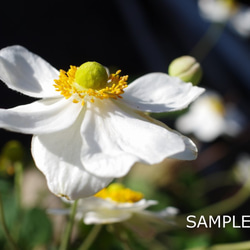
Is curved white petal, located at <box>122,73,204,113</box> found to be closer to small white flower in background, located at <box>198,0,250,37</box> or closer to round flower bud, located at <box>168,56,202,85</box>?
round flower bud, located at <box>168,56,202,85</box>

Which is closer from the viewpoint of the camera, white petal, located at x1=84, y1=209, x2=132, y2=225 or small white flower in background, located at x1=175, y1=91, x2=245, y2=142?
white petal, located at x1=84, y1=209, x2=132, y2=225

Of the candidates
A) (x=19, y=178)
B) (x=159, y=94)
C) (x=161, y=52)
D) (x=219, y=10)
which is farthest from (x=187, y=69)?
(x=161, y=52)

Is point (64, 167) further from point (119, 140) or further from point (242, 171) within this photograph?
point (242, 171)

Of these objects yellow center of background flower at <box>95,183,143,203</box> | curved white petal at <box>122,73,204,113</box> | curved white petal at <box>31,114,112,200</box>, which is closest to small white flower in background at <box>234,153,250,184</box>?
yellow center of background flower at <box>95,183,143,203</box>

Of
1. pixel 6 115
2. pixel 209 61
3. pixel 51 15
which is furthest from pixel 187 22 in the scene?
pixel 6 115

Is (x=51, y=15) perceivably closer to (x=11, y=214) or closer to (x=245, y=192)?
(x=245, y=192)

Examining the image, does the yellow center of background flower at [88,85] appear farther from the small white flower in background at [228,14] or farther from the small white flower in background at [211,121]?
the small white flower in background at [228,14]

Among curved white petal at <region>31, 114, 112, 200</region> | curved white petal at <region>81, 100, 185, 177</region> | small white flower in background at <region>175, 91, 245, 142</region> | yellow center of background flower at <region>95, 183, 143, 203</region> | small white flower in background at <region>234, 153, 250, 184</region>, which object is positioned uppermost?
curved white petal at <region>81, 100, 185, 177</region>
